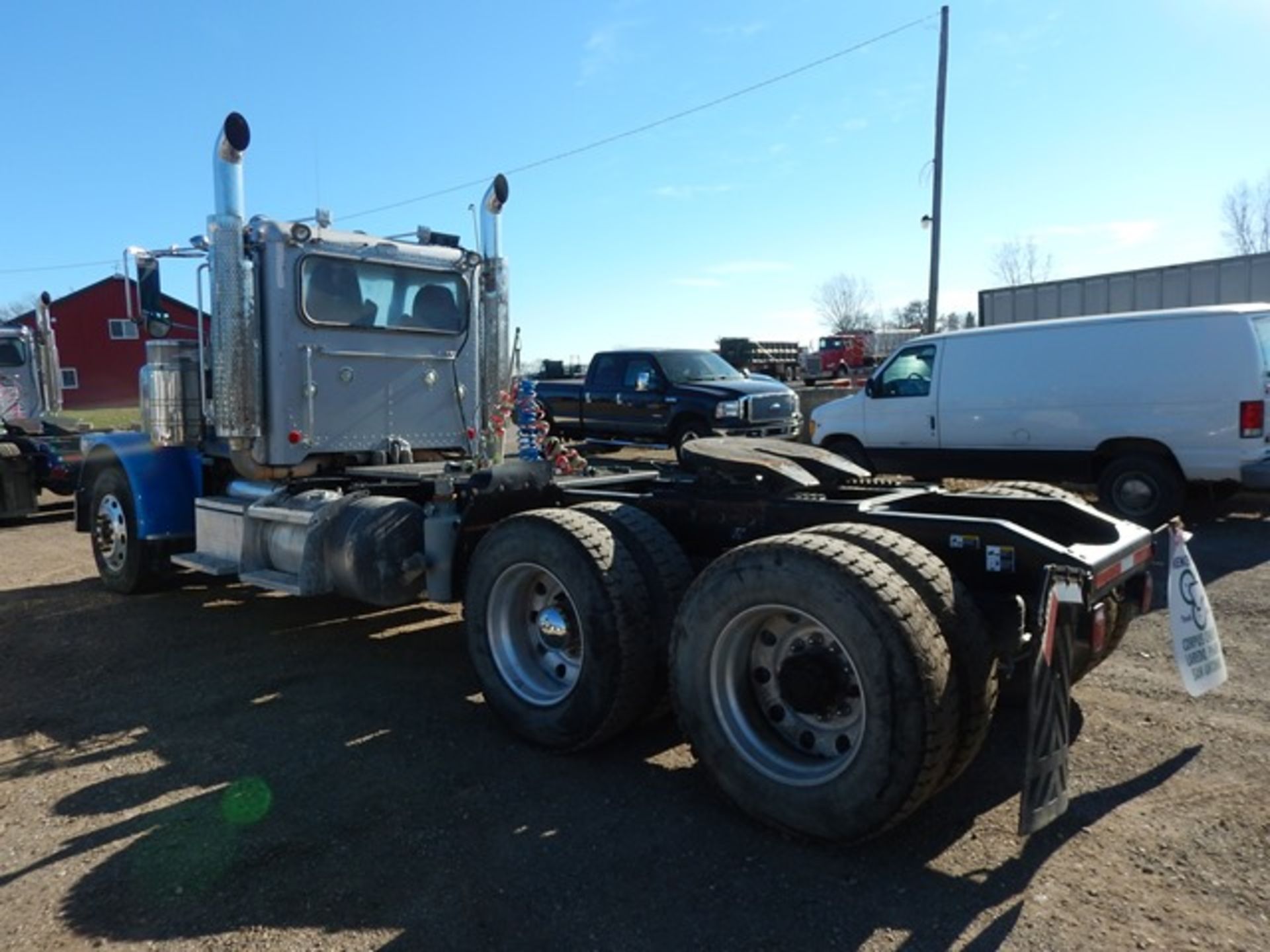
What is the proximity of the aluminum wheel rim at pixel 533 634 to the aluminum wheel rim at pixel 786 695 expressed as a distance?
93 cm

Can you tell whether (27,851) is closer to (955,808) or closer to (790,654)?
(790,654)

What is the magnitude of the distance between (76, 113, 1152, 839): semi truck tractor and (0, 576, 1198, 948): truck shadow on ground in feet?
0.78

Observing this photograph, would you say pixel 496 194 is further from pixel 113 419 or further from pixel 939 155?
pixel 113 419

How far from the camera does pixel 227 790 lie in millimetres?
3881

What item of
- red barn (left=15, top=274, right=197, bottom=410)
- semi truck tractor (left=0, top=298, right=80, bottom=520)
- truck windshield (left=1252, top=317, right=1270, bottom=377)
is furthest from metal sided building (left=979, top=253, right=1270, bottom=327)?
red barn (left=15, top=274, right=197, bottom=410)

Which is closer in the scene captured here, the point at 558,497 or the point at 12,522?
the point at 558,497

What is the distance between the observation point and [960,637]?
10.0ft

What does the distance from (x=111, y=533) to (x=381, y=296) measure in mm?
3024

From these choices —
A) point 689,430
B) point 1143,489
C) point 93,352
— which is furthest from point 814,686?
point 93,352

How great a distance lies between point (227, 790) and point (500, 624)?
4.50ft

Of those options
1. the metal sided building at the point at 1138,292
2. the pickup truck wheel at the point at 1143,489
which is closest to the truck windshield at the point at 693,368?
the metal sided building at the point at 1138,292

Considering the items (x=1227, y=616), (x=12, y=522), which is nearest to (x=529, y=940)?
(x=1227, y=616)

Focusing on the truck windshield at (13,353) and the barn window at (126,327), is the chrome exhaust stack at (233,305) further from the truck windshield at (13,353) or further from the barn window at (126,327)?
the truck windshield at (13,353)

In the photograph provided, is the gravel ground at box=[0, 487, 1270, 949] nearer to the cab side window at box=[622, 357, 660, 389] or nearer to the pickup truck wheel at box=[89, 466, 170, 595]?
the pickup truck wheel at box=[89, 466, 170, 595]
